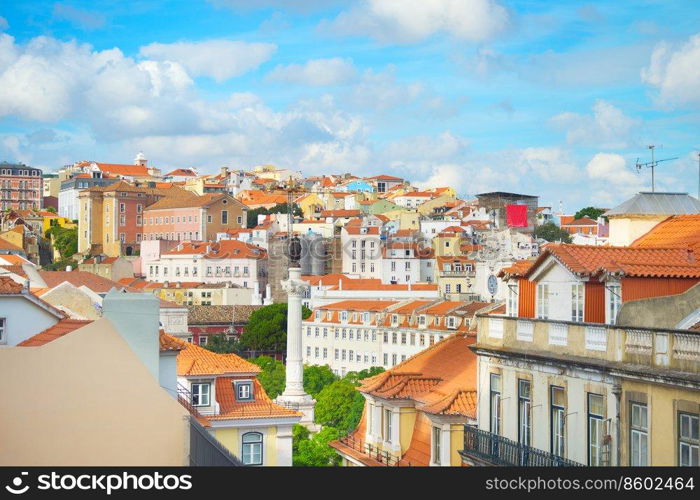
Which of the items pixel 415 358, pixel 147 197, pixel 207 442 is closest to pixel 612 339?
pixel 207 442

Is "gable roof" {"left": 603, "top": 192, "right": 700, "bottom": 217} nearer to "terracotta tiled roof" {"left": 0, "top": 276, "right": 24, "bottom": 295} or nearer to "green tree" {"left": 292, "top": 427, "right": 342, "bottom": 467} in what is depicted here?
"terracotta tiled roof" {"left": 0, "top": 276, "right": 24, "bottom": 295}

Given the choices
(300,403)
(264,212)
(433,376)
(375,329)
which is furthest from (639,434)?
(264,212)

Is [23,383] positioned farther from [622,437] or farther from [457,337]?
[457,337]

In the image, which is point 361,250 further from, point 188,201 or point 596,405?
point 596,405

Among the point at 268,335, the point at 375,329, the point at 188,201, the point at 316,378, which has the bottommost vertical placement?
the point at 316,378

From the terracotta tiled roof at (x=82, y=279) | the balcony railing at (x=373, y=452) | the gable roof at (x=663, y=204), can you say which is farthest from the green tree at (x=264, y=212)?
the gable roof at (x=663, y=204)

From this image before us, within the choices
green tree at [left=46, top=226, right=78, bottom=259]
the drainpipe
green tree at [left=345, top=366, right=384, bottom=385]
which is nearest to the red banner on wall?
green tree at [left=46, top=226, right=78, bottom=259]
